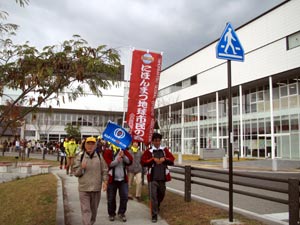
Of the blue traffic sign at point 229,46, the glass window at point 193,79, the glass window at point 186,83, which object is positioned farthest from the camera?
the glass window at point 186,83

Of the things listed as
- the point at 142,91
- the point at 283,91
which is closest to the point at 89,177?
the point at 142,91

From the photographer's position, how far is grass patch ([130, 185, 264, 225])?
6988 mm

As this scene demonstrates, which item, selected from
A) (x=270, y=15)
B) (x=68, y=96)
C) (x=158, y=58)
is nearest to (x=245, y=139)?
(x=270, y=15)

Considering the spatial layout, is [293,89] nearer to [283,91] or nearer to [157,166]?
[283,91]

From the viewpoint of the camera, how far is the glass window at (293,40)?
29.4 m

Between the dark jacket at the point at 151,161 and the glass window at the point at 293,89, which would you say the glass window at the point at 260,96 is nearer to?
the glass window at the point at 293,89

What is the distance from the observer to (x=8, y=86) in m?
4.34

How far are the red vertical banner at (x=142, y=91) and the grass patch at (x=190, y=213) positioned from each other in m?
1.94

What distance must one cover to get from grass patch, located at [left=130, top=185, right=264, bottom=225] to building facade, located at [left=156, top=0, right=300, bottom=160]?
24.6 metres

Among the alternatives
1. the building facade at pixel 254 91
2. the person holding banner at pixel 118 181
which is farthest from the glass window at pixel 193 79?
the person holding banner at pixel 118 181

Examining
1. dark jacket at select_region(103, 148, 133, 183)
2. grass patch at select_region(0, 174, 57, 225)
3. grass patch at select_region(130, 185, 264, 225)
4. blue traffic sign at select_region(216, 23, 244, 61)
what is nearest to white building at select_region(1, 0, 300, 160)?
grass patch at select_region(0, 174, 57, 225)

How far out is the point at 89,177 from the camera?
6238mm

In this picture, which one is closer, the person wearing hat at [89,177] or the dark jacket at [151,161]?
the person wearing hat at [89,177]

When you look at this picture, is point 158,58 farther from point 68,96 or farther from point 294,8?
point 294,8
